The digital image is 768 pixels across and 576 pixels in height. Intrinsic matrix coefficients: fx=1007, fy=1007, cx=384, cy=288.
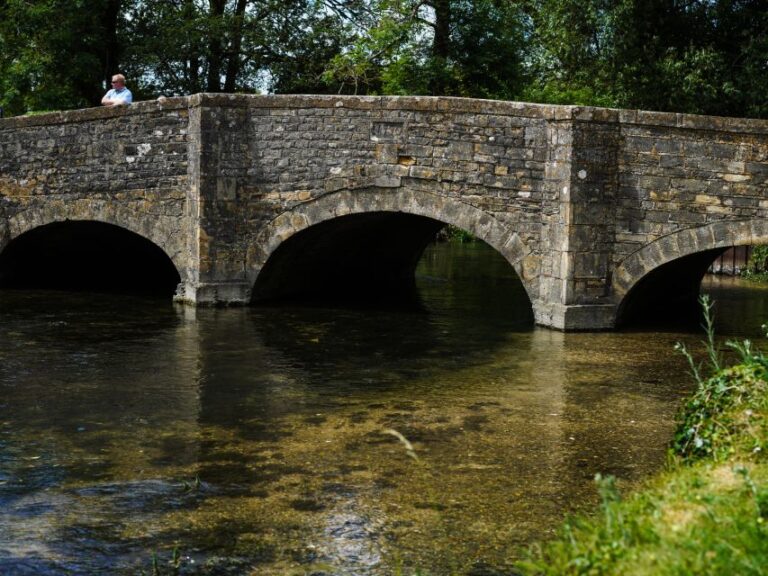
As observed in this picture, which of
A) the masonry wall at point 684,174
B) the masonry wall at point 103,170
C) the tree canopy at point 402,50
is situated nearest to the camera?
the masonry wall at point 684,174

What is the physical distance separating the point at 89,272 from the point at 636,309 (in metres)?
9.41

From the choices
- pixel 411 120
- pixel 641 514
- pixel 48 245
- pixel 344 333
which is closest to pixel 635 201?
pixel 411 120

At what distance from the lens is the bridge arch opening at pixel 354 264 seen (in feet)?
41.4

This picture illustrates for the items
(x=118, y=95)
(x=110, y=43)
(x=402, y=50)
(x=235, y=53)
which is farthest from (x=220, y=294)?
(x=235, y=53)

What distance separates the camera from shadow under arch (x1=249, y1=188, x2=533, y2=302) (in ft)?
36.3

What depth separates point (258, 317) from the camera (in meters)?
11.7

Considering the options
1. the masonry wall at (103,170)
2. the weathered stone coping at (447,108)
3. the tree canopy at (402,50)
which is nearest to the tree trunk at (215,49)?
the tree canopy at (402,50)

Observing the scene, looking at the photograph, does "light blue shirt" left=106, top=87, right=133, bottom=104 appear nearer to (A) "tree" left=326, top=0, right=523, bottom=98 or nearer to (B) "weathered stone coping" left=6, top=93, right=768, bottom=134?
(B) "weathered stone coping" left=6, top=93, right=768, bottom=134

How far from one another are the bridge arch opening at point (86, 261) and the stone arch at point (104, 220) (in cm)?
16

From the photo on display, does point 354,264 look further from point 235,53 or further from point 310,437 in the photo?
point 310,437

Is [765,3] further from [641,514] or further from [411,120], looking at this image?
[641,514]

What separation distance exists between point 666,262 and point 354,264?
19.4 feet

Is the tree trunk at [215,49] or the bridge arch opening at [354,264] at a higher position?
the tree trunk at [215,49]

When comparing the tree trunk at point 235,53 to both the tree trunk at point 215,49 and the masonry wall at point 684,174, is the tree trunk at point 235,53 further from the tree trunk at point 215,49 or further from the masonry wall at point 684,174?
the masonry wall at point 684,174
